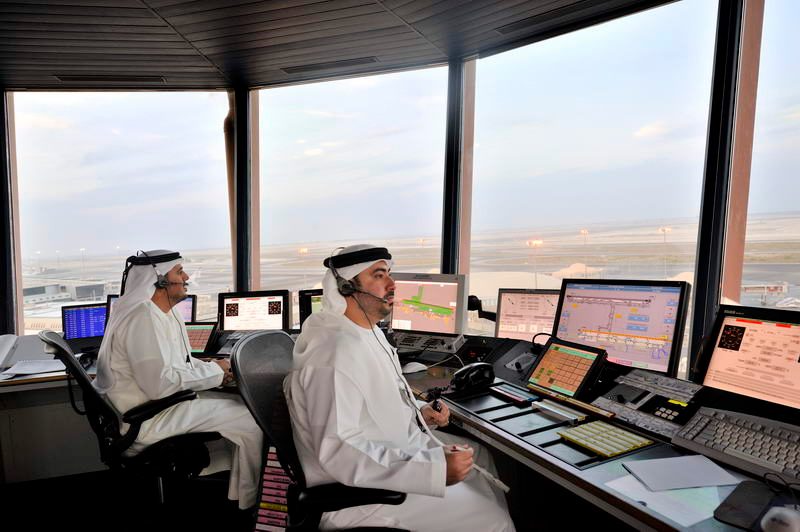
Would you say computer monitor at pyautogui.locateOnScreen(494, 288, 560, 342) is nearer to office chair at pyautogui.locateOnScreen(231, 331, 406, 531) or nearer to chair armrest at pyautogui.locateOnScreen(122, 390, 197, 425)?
office chair at pyautogui.locateOnScreen(231, 331, 406, 531)

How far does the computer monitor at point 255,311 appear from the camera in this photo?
11.2 feet

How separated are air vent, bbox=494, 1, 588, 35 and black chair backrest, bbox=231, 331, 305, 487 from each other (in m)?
2.19

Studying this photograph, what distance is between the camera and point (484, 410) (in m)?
1.88

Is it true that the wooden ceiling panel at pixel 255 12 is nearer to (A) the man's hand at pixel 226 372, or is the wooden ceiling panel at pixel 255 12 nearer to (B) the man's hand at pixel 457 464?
(A) the man's hand at pixel 226 372

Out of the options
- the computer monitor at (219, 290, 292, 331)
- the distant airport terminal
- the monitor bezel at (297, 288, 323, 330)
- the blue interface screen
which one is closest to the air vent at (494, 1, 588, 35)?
the distant airport terminal

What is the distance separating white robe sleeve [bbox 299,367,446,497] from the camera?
54.3 inches

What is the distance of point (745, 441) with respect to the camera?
4.51 feet

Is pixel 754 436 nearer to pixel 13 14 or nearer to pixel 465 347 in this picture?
pixel 465 347

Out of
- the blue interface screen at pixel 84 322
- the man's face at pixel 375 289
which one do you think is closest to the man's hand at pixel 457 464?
the man's face at pixel 375 289

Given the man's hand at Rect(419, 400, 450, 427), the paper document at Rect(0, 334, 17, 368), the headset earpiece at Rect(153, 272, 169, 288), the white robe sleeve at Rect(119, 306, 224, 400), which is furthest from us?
the paper document at Rect(0, 334, 17, 368)

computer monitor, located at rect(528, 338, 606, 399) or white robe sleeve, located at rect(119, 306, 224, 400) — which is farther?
A: white robe sleeve, located at rect(119, 306, 224, 400)

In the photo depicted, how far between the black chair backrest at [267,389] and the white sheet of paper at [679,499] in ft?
Answer: 2.93

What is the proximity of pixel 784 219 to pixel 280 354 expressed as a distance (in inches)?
80.7

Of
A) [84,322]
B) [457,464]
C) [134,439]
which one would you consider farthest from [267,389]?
[84,322]
